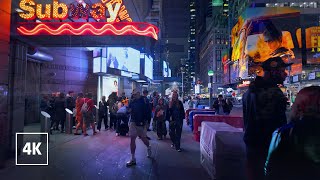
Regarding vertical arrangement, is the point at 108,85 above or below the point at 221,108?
above

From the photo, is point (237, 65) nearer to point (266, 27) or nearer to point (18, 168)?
point (266, 27)

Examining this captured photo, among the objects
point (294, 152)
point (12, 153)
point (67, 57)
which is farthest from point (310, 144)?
point (67, 57)

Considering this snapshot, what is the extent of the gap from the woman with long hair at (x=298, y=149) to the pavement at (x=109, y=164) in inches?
144

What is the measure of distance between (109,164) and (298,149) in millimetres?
5384

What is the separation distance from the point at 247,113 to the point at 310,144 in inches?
47.8

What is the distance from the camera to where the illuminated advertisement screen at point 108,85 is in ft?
79.5

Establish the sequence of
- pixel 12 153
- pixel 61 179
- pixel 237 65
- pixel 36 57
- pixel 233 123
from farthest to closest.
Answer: pixel 237 65 → pixel 36 57 → pixel 233 123 → pixel 12 153 → pixel 61 179

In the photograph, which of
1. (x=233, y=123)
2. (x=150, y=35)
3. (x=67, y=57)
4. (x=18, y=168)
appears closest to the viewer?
(x=18, y=168)

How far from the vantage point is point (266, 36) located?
67312 mm

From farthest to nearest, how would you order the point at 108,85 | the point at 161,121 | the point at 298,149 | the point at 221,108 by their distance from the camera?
the point at 108,85, the point at 221,108, the point at 161,121, the point at 298,149

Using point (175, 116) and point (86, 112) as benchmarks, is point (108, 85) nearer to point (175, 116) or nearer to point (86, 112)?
point (86, 112)

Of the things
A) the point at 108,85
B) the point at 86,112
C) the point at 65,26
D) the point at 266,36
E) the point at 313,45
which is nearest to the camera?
the point at 65,26

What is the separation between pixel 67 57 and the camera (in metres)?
17.7

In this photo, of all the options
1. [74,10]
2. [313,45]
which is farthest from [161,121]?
[313,45]
